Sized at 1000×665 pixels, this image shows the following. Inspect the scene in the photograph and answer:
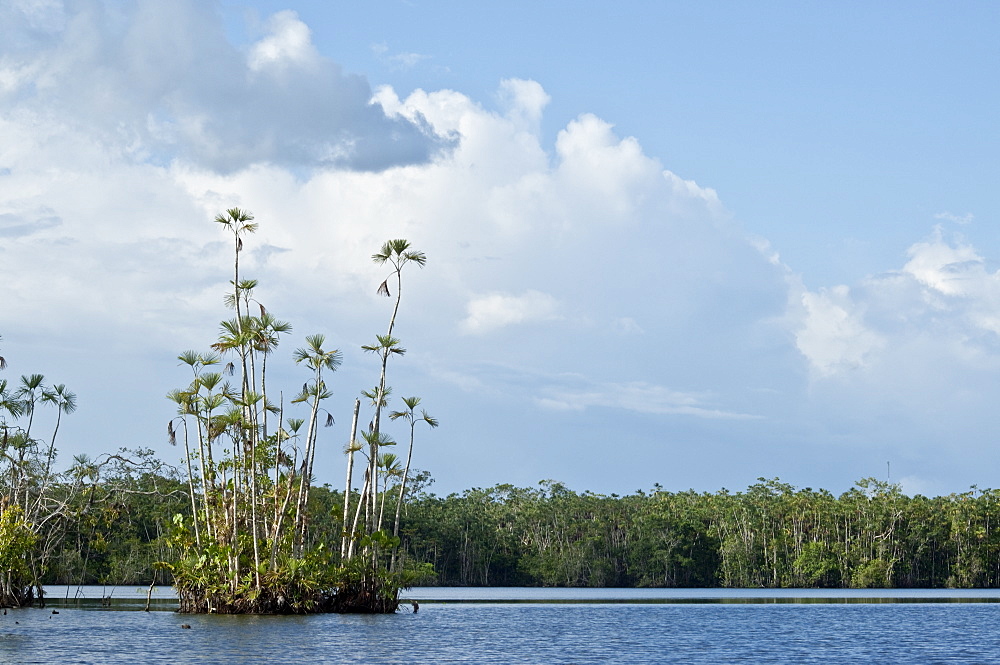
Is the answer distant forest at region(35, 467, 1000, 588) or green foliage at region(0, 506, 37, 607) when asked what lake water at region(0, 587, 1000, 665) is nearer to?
green foliage at region(0, 506, 37, 607)

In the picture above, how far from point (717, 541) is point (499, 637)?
78.9 metres

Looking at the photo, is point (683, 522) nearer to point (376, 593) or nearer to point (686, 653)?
point (376, 593)

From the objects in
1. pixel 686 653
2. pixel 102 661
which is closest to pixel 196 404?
pixel 102 661

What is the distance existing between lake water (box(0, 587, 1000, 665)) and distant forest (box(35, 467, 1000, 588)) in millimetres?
52824

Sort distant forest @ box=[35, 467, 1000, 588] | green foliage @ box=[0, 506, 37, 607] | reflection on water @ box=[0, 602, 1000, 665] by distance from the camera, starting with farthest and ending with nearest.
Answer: distant forest @ box=[35, 467, 1000, 588], green foliage @ box=[0, 506, 37, 607], reflection on water @ box=[0, 602, 1000, 665]

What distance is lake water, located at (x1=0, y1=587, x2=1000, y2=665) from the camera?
1212 inches

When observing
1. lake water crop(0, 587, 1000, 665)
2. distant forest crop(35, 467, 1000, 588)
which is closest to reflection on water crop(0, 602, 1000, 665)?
lake water crop(0, 587, 1000, 665)

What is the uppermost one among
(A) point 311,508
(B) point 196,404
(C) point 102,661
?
(B) point 196,404

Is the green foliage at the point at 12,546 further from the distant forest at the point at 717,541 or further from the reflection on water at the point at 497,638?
the distant forest at the point at 717,541

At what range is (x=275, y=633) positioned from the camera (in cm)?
3519

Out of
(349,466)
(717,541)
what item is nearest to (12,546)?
(349,466)

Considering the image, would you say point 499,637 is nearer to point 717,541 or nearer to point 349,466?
point 349,466

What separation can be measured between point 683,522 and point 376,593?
2856 inches

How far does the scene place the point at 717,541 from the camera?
376 ft
